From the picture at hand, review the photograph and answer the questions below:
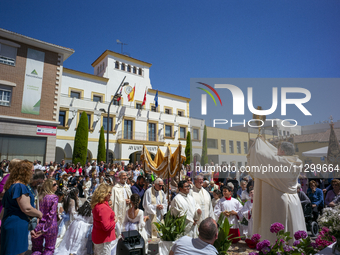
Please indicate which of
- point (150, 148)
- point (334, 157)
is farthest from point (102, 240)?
point (150, 148)

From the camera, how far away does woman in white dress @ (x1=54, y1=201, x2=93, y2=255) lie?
16.6 feet

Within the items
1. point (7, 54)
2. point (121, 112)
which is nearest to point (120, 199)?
point (7, 54)

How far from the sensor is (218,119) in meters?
7.38

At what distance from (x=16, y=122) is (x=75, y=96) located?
28.5 ft

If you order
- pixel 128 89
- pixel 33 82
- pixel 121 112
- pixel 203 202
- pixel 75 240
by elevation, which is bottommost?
pixel 75 240

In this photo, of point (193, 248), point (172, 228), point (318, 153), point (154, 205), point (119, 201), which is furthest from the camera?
point (318, 153)

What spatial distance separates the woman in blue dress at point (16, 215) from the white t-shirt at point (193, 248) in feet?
6.45

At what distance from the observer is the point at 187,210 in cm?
500

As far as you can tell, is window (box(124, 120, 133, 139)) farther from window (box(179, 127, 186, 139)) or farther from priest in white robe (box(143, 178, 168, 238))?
priest in white robe (box(143, 178, 168, 238))

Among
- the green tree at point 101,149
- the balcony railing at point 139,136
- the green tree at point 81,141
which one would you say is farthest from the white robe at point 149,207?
the balcony railing at point 139,136

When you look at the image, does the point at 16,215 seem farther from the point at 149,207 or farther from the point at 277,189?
the point at 277,189

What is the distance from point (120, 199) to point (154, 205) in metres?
0.99

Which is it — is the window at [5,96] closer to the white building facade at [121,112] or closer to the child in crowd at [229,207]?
the white building facade at [121,112]

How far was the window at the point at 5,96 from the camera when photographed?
17.9 metres
